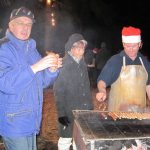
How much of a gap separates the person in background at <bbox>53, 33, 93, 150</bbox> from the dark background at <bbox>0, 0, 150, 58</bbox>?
65.1ft

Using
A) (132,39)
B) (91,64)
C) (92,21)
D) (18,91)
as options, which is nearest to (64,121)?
(132,39)

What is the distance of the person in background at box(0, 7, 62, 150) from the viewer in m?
3.17

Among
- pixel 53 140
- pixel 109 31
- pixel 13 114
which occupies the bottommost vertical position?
pixel 53 140

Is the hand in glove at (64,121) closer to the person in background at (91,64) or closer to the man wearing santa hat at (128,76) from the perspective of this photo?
the man wearing santa hat at (128,76)

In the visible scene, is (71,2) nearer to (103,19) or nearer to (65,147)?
(103,19)

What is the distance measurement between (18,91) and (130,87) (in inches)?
79.0

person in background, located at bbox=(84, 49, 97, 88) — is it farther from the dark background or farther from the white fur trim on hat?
the dark background

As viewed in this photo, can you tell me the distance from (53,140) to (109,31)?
26.0m

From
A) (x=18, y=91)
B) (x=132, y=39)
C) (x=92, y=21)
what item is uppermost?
(x=92, y=21)

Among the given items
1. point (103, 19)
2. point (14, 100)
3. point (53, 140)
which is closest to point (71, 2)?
point (103, 19)

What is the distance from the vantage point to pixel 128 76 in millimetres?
4578

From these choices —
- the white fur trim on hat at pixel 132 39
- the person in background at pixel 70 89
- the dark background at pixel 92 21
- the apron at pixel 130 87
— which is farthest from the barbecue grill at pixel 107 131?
the dark background at pixel 92 21

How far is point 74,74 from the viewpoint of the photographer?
5.09 meters

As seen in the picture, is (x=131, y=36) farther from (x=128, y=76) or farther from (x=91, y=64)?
(x=91, y=64)
